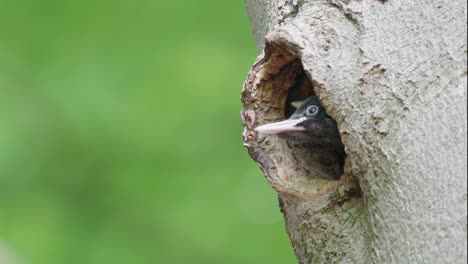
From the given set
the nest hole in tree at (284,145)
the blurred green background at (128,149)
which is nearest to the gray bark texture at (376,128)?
the nest hole in tree at (284,145)

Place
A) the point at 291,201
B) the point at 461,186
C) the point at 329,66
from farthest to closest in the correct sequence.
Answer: the point at 291,201, the point at 329,66, the point at 461,186

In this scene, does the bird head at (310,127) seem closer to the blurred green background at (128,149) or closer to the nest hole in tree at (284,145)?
the nest hole in tree at (284,145)

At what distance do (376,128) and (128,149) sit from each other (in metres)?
2.19

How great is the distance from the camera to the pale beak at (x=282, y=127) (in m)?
1.91

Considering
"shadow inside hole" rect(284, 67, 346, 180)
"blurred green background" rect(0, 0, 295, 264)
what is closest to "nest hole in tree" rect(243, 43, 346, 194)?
"shadow inside hole" rect(284, 67, 346, 180)

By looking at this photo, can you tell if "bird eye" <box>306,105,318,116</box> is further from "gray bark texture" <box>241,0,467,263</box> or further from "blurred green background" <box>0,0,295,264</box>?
"blurred green background" <box>0,0,295,264</box>

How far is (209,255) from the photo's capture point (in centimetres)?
358

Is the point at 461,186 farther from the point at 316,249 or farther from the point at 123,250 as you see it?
the point at 123,250

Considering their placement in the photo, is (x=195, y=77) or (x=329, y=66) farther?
(x=195, y=77)

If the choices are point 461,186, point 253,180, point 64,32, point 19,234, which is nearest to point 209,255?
point 253,180

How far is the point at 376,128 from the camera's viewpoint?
64.1 inches

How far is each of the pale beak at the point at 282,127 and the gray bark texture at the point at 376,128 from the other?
23mm

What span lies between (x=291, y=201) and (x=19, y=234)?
1.83 m

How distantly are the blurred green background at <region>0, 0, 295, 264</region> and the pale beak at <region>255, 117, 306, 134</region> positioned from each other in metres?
Answer: 1.57
